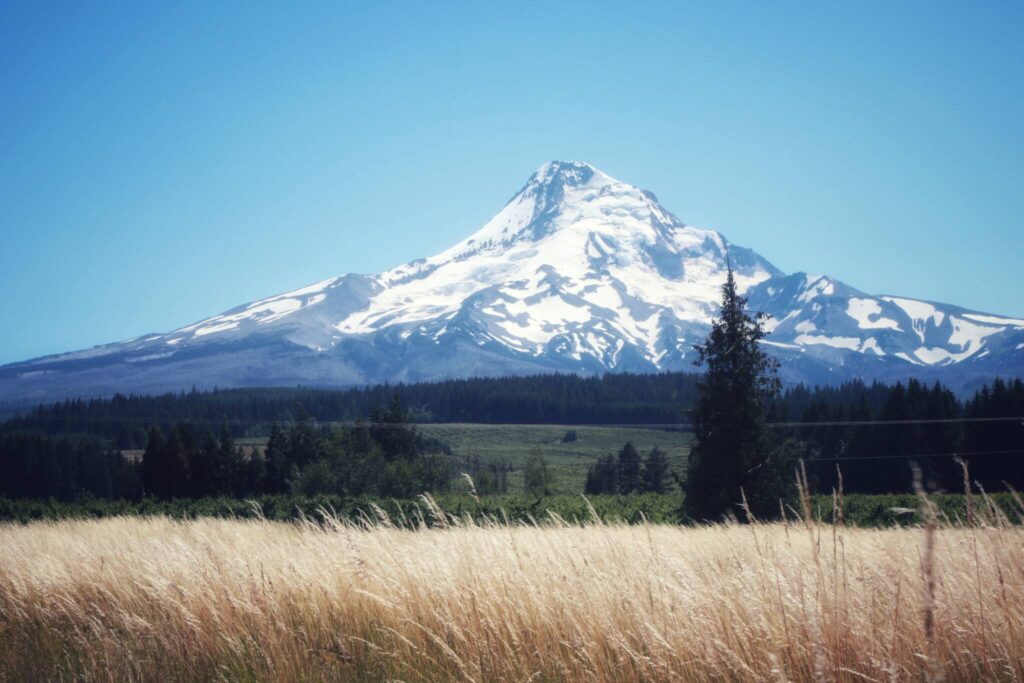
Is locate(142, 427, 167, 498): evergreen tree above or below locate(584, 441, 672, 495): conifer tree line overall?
above

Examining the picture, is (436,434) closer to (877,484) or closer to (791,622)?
(877,484)

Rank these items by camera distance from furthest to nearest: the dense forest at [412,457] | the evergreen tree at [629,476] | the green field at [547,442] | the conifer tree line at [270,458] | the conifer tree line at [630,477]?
the green field at [547,442] → the evergreen tree at [629,476] → the conifer tree line at [630,477] → the conifer tree line at [270,458] → the dense forest at [412,457]

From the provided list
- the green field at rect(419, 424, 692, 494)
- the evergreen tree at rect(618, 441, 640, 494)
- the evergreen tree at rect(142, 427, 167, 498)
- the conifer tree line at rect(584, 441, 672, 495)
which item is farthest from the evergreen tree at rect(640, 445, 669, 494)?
the evergreen tree at rect(142, 427, 167, 498)

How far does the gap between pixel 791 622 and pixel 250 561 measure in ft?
16.7

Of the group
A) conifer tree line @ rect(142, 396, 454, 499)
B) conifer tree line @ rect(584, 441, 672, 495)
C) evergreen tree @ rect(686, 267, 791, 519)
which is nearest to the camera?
evergreen tree @ rect(686, 267, 791, 519)

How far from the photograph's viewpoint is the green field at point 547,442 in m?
119

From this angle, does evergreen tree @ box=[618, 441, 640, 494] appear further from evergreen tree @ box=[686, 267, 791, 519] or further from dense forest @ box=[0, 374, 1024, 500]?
evergreen tree @ box=[686, 267, 791, 519]

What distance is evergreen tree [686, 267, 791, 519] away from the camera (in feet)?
90.3

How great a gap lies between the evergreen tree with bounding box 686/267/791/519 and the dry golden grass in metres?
20.2

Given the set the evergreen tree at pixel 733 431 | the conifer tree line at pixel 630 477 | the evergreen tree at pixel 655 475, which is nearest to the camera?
the evergreen tree at pixel 733 431

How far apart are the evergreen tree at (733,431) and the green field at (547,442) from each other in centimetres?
7661

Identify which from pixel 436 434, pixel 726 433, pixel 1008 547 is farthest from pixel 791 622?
pixel 436 434

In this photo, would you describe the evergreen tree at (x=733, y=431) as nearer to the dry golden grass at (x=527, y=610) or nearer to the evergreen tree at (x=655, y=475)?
the dry golden grass at (x=527, y=610)

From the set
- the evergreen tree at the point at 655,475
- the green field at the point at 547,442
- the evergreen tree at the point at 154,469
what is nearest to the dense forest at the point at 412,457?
the evergreen tree at the point at 154,469
